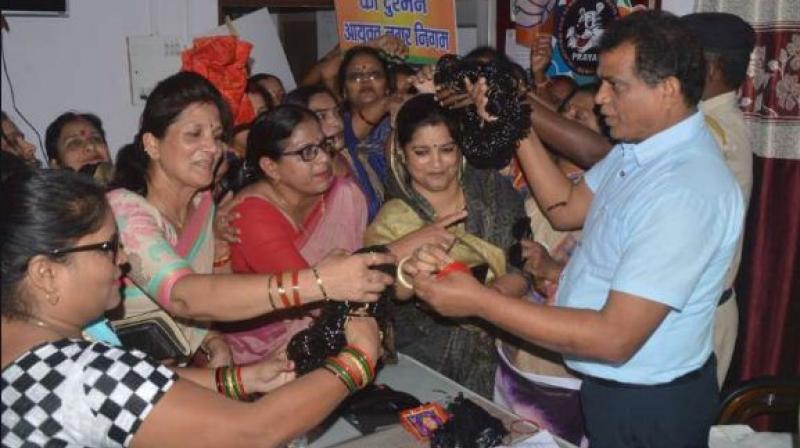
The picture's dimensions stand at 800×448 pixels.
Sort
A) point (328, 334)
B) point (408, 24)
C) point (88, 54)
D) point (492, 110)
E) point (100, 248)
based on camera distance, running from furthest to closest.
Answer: point (88, 54) → point (408, 24) → point (492, 110) → point (328, 334) → point (100, 248)

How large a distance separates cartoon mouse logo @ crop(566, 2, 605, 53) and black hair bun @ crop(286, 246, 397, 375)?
298cm

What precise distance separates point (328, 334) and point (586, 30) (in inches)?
128

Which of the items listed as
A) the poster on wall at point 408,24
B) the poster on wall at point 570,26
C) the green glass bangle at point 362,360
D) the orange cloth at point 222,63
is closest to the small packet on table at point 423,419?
the green glass bangle at point 362,360

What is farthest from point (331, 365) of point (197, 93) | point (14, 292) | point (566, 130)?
point (566, 130)

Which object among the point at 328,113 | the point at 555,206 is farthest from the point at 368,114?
the point at 555,206

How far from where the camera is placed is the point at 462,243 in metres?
2.60

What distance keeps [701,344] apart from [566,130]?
3.25 ft

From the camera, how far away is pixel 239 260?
254 centimetres

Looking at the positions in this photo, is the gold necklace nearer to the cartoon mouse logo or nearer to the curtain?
the curtain

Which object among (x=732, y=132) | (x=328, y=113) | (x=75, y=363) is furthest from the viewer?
(x=328, y=113)

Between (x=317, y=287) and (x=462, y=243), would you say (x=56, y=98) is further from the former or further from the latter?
(x=317, y=287)

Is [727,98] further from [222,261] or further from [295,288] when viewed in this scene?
[222,261]

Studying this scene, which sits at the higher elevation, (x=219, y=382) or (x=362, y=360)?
(x=362, y=360)

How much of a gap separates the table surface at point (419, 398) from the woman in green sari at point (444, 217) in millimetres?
178
